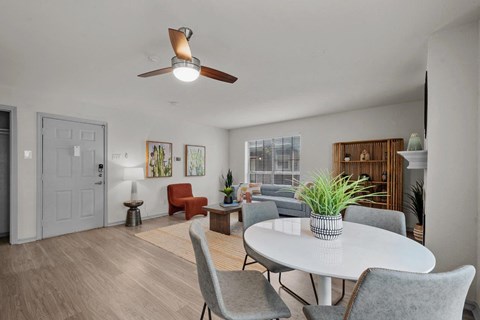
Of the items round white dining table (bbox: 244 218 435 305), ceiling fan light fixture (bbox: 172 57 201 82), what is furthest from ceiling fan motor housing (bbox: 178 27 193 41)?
round white dining table (bbox: 244 218 435 305)

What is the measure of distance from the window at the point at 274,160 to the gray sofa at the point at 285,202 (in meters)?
0.47

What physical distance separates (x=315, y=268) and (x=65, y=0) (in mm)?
2295

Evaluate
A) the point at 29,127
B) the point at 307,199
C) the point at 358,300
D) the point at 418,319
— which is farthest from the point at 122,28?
the point at 29,127

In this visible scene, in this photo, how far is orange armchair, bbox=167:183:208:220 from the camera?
493 cm

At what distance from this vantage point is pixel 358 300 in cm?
79

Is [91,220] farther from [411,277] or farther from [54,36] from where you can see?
[411,277]

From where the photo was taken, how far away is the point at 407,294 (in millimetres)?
750

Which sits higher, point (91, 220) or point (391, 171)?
point (391, 171)

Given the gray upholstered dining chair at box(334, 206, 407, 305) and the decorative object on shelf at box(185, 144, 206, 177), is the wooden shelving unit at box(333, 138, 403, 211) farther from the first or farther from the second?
the decorative object on shelf at box(185, 144, 206, 177)

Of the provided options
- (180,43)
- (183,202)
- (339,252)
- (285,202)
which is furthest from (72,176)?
(339,252)

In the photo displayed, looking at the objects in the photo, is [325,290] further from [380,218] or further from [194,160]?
[194,160]

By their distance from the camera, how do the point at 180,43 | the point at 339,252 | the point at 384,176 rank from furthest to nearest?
the point at 384,176, the point at 180,43, the point at 339,252

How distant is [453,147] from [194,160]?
16.6 feet

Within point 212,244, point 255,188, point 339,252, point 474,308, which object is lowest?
point 212,244
